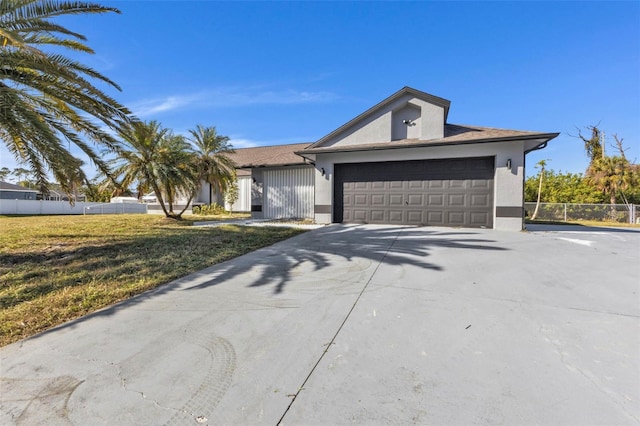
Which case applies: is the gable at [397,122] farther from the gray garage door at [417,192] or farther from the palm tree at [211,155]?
the palm tree at [211,155]

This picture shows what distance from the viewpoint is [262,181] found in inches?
627

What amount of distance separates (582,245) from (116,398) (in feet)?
32.8

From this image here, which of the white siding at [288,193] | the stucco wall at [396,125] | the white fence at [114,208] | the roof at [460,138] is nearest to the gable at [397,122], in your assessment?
the stucco wall at [396,125]

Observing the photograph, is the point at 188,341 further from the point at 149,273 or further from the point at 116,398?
the point at 149,273

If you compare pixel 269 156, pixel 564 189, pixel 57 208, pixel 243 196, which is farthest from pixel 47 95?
pixel 564 189

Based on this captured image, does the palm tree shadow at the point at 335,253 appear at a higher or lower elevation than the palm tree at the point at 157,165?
lower

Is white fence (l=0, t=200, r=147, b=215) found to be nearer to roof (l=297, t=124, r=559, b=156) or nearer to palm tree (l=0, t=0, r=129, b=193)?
palm tree (l=0, t=0, r=129, b=193)

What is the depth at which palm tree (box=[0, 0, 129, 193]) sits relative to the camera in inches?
190

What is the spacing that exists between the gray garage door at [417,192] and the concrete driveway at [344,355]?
20.9 feet

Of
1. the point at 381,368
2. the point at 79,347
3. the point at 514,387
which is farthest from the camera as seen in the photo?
the point at 79,347

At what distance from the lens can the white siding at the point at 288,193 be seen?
48.8 feet

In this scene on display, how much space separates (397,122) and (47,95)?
11159 millimetres

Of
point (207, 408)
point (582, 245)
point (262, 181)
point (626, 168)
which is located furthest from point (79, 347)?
point (626, 168)

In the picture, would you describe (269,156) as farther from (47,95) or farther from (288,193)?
(47,95)
